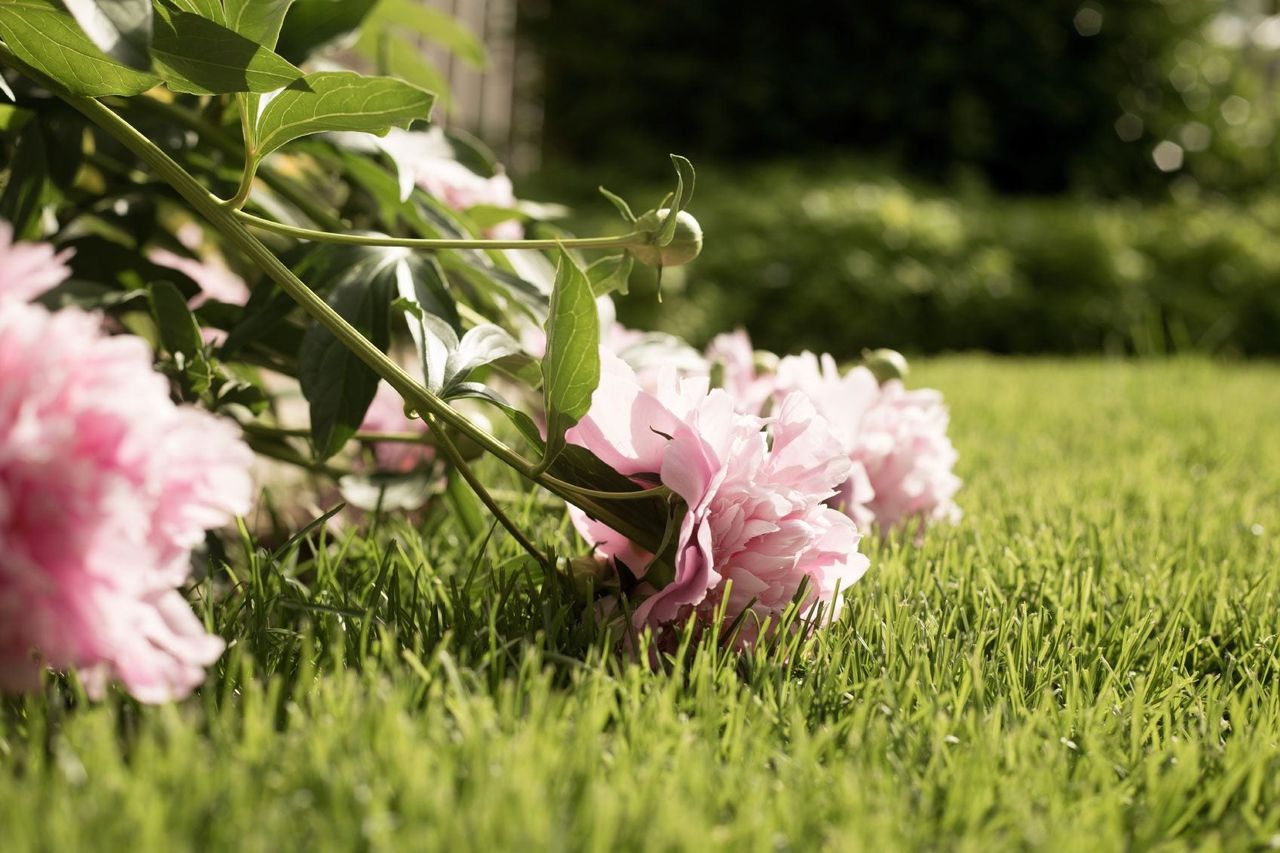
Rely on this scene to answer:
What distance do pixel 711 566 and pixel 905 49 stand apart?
626 cm

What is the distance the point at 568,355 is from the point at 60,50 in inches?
16.9

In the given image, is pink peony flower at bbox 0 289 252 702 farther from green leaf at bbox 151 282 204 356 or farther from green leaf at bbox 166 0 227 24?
green leaf at bbox 151 282 204 356

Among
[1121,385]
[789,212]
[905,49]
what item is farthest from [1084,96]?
[1121,385]

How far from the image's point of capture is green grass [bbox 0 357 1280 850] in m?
0.64

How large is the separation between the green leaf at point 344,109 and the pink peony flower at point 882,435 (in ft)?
1.67

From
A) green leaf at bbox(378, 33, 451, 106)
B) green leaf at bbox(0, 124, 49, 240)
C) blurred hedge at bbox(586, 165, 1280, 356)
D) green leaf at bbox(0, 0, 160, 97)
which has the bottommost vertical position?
blurred hedge at bbox(586, 165, 1280, 356)

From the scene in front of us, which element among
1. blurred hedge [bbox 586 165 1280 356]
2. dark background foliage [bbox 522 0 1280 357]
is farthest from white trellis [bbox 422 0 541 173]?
blurred hedge [bbox 586 165 1280 356]

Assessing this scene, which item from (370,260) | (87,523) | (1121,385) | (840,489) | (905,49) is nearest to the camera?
(87,523)

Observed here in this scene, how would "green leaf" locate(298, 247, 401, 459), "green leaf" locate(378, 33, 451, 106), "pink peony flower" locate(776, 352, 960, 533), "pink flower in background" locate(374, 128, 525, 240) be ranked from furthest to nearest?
"green leaf" locate(378, 33, 451, 106)
"pink peony flower" locate(776, 352, 960, 533)
"pink flower in background" locate(374, 128, 525, 240)
"green leaf" locate(298, 247, 401, 459)

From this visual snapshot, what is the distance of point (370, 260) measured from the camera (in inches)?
44.3

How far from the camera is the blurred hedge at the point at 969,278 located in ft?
15.3

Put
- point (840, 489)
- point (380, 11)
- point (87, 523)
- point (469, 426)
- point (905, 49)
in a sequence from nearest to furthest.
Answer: point (87, 523), point (469, 426), point (840, 489), point (380, 11), point (905, 49)

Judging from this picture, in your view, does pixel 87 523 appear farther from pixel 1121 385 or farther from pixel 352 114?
pixel 1121 385

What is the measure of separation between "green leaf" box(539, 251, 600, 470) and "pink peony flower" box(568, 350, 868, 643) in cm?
4
